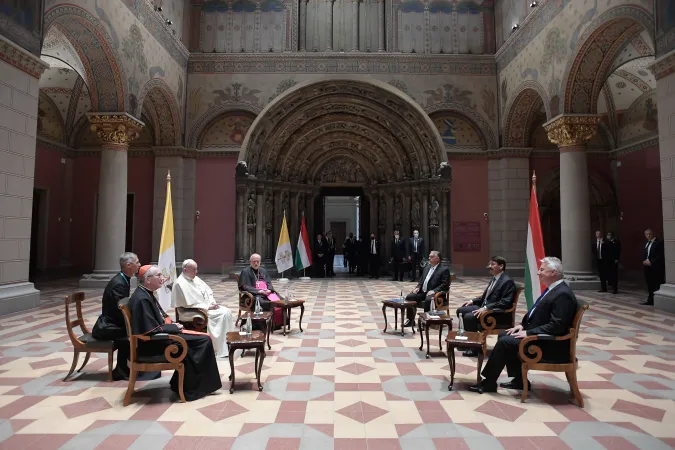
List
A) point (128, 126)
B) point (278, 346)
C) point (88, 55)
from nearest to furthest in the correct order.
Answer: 1. point (278, 346)
2. point (88, 55)
3. point (128, 126)

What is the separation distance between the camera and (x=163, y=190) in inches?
619

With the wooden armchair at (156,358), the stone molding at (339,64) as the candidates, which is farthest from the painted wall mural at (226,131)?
the wooden armchair at (156,358)

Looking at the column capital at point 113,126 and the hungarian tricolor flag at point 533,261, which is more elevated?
the column capital at point 113,126

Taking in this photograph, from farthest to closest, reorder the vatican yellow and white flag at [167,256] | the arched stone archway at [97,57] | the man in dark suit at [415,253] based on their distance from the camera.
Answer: the man in dark suit at [415,253] → the arched stone archway at [97,57] → the vatican yellow and white flag at [167,256]

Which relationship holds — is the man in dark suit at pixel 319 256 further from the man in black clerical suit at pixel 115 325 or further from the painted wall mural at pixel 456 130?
the man in black clerical suit at pixel 115 325

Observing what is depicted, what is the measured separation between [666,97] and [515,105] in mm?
6949

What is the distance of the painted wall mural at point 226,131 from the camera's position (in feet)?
53.7

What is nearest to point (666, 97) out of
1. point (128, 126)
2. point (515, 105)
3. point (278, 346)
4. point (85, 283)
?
point (515, 105)

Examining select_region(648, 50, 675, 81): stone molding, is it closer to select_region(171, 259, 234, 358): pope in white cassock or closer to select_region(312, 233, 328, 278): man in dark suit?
select_region(171, 259, 234, 358): pope in white cassock

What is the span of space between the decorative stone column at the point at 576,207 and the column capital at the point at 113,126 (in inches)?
461

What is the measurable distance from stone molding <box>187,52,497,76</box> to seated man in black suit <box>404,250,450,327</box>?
11411 mm

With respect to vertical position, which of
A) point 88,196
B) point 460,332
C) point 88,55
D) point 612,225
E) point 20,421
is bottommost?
point 20,421

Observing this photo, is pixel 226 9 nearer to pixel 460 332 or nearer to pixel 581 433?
pixel 460 332

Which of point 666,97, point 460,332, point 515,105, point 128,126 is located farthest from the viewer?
point 515,105
